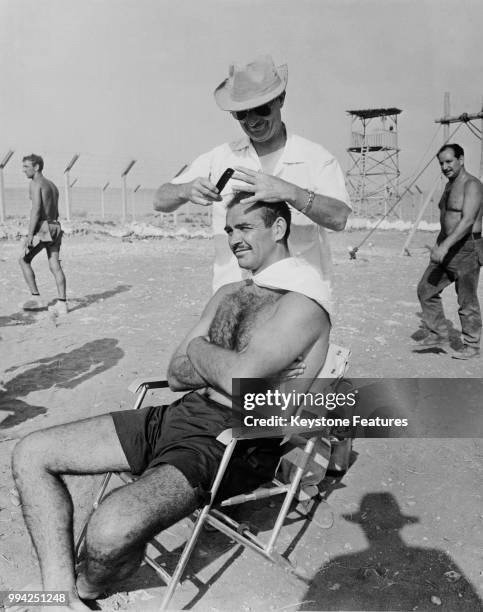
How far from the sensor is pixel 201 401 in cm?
291

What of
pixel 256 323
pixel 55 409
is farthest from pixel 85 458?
pixel 55 409

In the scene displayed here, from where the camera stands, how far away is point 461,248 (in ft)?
20.1

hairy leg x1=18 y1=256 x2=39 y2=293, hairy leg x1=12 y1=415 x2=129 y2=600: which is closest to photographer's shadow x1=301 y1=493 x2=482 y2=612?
hairy leg x1=12 y1=415 x2=129 y2=600

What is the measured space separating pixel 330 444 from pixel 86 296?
6786 mm

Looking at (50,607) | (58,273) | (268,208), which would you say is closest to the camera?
(50,607)

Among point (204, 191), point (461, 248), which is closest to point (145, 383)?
point (204, 191)

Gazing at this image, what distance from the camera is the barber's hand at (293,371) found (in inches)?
108

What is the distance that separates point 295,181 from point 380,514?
1888mm

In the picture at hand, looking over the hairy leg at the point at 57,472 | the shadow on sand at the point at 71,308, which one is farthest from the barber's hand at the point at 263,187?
the shadow on sand at the point at 71,308

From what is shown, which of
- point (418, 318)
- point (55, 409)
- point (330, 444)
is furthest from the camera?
point (418, 318)

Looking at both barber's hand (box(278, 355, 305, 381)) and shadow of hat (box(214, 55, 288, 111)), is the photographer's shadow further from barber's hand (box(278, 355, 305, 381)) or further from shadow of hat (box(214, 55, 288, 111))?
shadow of hat (box(214, 55, 288, 111))

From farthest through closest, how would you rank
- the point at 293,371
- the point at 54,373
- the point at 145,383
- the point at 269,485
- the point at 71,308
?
→ the point at 71,308 < the point at 54,373 < the point at 269,485 < the point at 145,383 < the point at 293,371

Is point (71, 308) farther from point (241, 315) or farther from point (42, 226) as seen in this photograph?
point (241, 315)

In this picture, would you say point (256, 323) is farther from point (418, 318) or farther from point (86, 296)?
point (86, 296)
